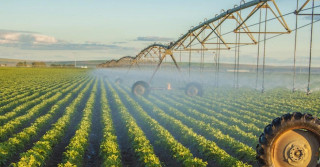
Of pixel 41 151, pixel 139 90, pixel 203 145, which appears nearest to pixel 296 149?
pixel 203 145

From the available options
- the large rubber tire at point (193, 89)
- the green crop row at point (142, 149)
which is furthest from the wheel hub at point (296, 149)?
the large rubber tire at point (193, 89)

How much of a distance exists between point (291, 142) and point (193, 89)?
21476 millimetres

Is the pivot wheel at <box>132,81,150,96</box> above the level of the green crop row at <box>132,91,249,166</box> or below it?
above

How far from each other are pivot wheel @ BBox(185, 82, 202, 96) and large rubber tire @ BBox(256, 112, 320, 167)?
20963 mm

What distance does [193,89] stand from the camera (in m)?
28.3

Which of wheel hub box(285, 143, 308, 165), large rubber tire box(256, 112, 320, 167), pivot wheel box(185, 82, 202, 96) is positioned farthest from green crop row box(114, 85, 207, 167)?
pivot wheel box(185, 82, 202, 96)

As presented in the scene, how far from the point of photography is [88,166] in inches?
400

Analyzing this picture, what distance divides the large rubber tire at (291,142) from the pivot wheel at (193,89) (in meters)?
21.0

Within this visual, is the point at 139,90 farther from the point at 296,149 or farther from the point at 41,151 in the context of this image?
the point at 296,149

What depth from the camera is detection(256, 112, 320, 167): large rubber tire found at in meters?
6.54

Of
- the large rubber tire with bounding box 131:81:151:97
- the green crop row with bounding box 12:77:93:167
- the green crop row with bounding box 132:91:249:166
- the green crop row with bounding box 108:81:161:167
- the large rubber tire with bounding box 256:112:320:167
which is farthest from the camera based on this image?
the large rubber tire with bounding box 131:81:151:97

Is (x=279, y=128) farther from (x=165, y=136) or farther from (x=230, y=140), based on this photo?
(x=165, y=136)

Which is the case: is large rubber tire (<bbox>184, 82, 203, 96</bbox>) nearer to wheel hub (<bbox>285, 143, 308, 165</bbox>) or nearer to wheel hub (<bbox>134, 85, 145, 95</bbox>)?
wheel hub (<bbox>134, 85, 145, 95</bbox>)

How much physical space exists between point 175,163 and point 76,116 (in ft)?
35.6
